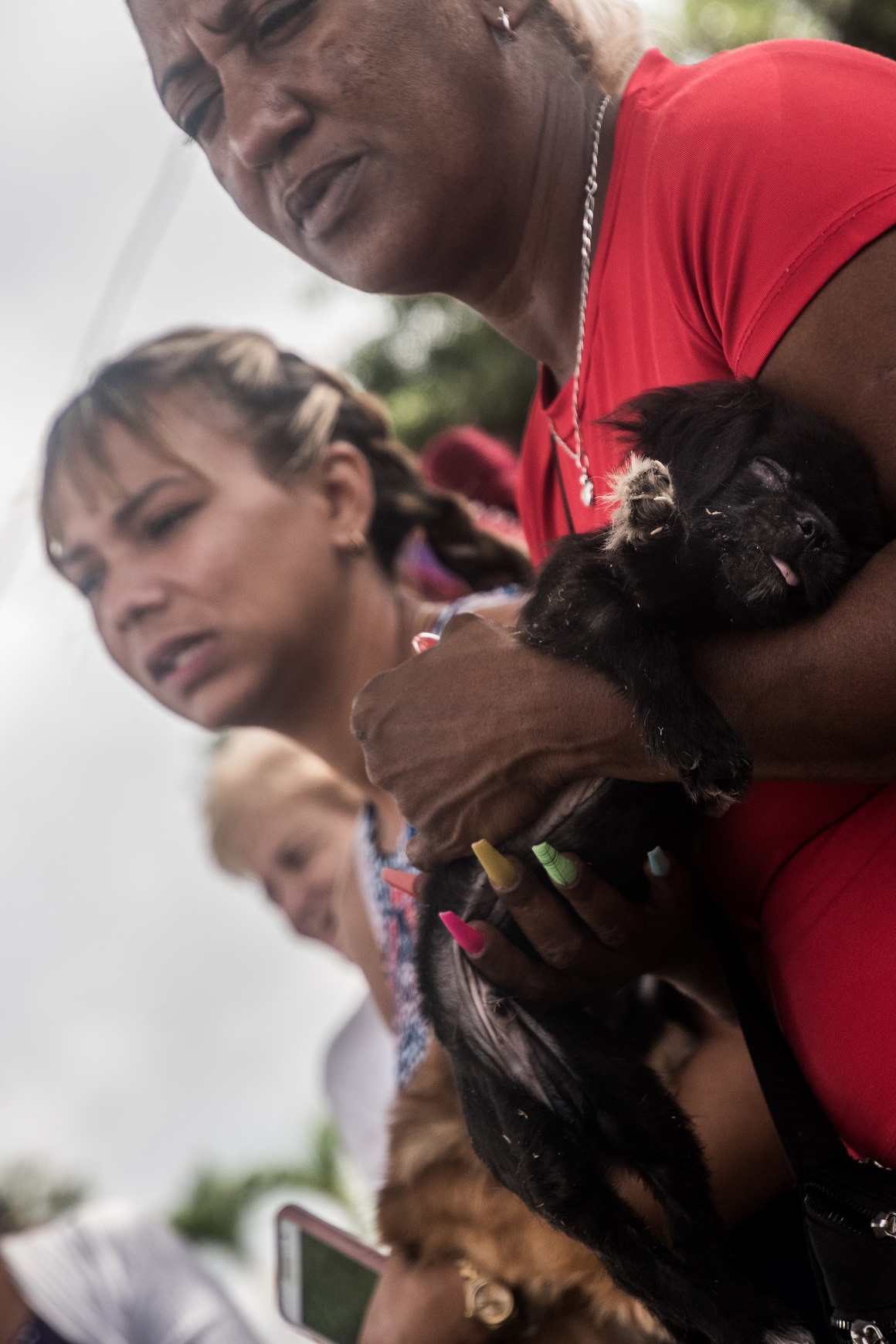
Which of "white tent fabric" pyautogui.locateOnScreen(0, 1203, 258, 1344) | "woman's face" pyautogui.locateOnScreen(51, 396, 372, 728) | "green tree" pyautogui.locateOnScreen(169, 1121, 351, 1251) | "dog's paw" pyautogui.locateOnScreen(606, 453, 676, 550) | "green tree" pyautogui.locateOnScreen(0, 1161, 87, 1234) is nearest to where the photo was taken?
"dog's paw" pyautogui.locateOnScreen(606, 453, 676, 550)

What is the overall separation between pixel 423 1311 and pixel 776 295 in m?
1.68

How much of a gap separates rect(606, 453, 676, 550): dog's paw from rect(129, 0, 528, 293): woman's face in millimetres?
490

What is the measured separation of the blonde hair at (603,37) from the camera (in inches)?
68.8

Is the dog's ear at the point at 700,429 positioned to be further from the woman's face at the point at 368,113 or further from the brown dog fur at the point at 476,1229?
the brown dog fur at the point at 476,1229

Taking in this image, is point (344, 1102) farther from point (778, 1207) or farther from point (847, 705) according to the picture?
point (847, 705)

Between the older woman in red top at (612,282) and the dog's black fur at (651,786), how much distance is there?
0.14 feet

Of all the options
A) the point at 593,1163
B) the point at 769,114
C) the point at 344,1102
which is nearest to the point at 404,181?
the point at 769,114

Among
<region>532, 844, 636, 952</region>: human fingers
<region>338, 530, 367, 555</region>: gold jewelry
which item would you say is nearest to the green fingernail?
<region>532, 844, 636, 952</region>: human fingers

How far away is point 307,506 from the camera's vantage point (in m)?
2.70

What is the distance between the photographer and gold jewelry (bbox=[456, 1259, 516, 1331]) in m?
1.94

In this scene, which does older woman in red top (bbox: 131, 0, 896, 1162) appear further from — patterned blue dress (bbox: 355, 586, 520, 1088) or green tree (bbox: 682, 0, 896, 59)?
green tree (bbox: 682, 0, 896, 59)

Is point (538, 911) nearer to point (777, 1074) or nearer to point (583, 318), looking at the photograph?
point (777, 1074)

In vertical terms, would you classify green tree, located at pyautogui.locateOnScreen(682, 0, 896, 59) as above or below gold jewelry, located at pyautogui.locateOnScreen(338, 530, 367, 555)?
above

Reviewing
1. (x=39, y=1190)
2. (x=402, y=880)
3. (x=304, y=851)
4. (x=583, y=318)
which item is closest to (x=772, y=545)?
(x=583, y=318)
